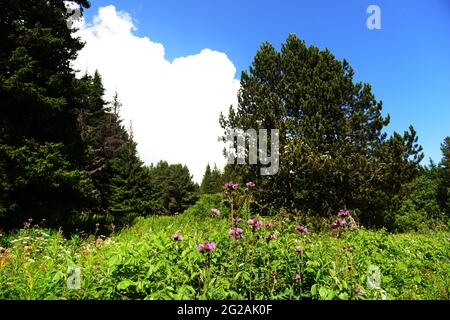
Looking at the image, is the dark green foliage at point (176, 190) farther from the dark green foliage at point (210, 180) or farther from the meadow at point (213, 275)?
the meadow at point (213, 275)

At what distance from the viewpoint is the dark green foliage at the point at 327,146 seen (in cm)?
1430

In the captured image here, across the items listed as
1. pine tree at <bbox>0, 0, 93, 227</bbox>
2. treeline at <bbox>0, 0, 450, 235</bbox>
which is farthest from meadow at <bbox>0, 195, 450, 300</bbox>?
pine tree at <bbox>0, 0, 93, 227</bbox>

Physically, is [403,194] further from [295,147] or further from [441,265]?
[441,265]

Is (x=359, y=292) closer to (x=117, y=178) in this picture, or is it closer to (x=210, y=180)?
(x=117, y=178)

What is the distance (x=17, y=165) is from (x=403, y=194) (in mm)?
16640

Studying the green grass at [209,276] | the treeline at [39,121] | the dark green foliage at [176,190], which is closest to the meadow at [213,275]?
the green grass at [209,276]

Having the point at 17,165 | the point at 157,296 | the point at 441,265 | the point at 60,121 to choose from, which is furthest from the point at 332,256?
the point at 60,121

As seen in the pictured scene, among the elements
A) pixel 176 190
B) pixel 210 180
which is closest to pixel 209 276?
pixel 176 190

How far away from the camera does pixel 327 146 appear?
1489 cm

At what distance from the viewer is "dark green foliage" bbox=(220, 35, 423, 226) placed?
46.9ft

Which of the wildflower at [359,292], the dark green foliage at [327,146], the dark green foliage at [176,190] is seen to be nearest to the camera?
the wildflower at [359,292]

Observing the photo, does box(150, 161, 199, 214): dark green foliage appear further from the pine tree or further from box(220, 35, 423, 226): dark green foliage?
the pine tree

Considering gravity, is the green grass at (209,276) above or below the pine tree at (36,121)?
below
